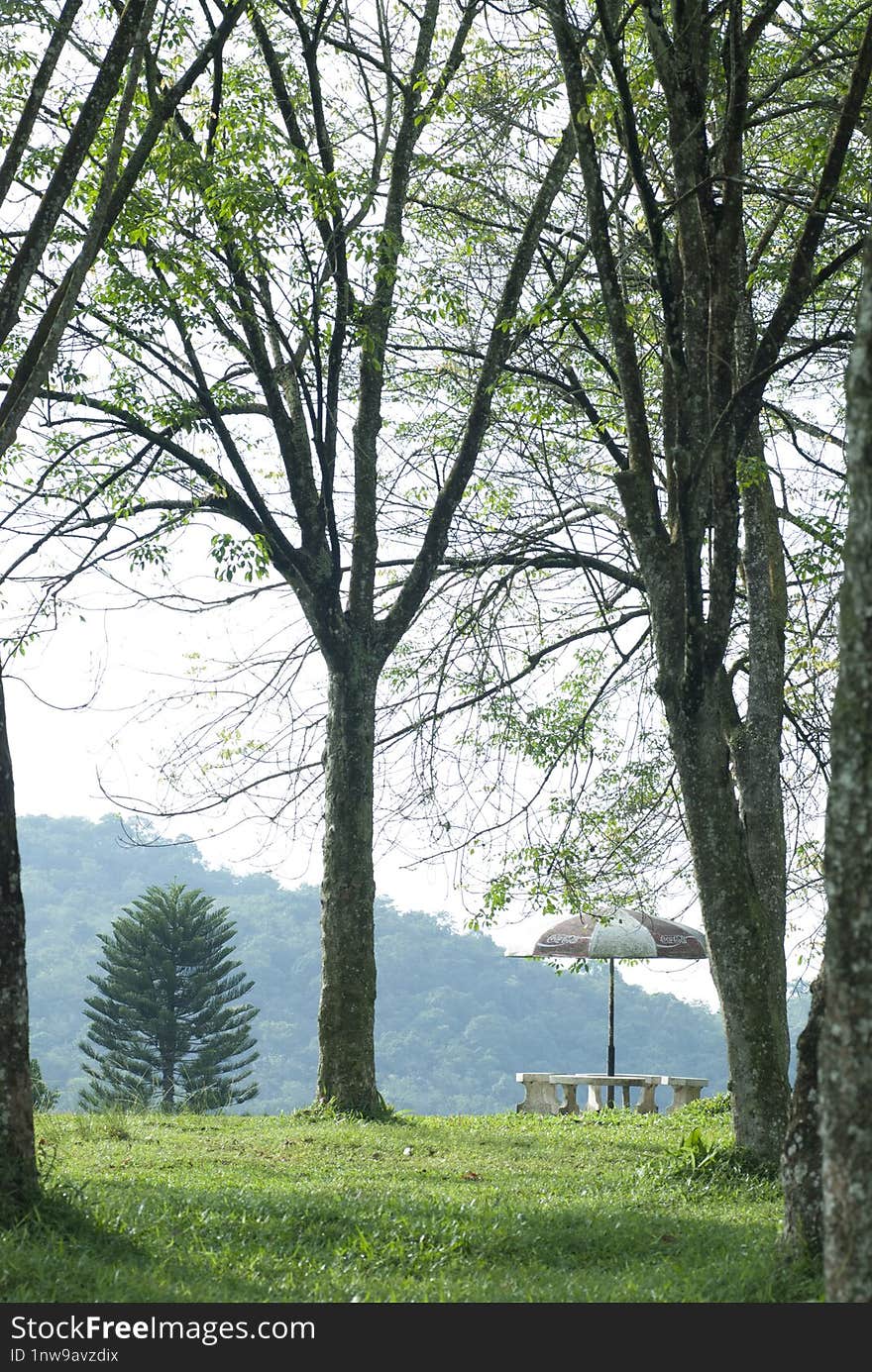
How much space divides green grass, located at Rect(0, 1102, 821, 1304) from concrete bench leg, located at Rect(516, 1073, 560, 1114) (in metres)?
6.74

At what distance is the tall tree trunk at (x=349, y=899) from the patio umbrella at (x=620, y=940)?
4.64 meters

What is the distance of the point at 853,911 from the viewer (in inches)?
112

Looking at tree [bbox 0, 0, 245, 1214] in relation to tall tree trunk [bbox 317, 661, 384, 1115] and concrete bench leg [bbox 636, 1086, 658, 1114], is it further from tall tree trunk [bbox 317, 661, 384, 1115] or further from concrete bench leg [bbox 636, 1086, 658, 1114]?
concrete bench leg [bbox 636, 1086, 658, 1114]

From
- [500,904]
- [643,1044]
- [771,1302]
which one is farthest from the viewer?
[643,1044]

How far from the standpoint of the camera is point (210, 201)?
8758 mm

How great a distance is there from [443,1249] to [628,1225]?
1.25 metres

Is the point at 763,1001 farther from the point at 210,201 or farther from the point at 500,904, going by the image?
the point at 210,201

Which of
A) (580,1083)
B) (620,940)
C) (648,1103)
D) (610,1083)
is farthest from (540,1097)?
(620,940)

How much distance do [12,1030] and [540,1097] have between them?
11821 mm

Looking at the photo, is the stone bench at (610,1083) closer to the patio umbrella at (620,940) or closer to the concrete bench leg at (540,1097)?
the concrete bench leg at (540,1097)

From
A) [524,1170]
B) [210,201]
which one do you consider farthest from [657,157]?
[524,1170]

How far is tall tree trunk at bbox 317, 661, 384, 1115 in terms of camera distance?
36.3 ft

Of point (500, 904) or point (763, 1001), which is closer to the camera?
point (763, 1001)

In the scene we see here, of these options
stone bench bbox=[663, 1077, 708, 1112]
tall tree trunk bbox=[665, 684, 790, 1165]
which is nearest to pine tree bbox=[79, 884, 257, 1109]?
stone bench bbox=[663, 1077, 708, 1112]
